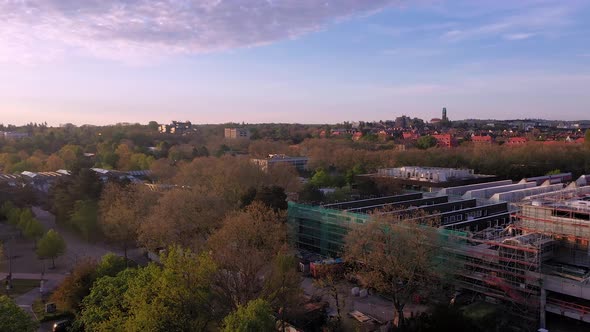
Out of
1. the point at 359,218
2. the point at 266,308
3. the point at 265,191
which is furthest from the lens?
the point at 265,191

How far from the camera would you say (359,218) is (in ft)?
61.0

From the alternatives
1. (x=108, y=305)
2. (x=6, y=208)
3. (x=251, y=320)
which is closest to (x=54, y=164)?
(x=6, y=208)

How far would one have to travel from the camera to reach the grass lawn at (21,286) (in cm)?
1689

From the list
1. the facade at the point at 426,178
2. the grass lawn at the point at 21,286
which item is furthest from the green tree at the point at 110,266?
the facade at the point at 426,178

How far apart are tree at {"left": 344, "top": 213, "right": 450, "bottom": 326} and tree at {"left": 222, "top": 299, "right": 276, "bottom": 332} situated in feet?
16.3

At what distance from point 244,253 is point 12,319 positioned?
571 cm

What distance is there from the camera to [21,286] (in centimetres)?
1766

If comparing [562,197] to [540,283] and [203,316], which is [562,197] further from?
[203,316]

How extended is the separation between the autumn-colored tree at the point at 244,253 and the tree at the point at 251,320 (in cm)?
285

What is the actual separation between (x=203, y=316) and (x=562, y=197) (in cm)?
1504

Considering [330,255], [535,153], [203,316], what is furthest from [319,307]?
[535,153]

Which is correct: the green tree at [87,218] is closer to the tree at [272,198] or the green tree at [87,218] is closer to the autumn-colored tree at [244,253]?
the tree at [272,198]

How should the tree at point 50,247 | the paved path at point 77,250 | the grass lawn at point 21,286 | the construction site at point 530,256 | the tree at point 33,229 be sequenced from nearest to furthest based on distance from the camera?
the construction site at point 530,256 → the grass lawn at point 21,286 → the tree at point 50,247 → the paved path at point 77,250 → the tree at point 33,229

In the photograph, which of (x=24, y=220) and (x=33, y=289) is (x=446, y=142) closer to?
(x=24, y=220)
